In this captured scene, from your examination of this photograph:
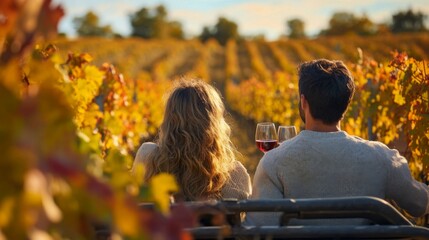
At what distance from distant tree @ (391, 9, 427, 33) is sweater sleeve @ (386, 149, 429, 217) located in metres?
90.7

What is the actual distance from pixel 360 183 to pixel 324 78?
A: 16.4 inches

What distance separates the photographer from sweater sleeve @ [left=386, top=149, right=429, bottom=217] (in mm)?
2936

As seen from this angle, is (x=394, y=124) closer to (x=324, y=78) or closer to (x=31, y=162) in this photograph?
(x=324, y=78)

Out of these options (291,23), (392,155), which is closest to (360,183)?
(392,155)

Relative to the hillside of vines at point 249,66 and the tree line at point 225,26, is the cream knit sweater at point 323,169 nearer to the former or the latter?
the hillside of vines at point 249,66

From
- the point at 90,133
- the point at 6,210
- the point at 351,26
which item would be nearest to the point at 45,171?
the point at 6,210

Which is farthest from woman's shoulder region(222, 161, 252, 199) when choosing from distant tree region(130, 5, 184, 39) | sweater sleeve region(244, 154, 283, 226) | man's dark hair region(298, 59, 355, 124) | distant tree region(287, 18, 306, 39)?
distant tree region(287, 18, 306, 39)

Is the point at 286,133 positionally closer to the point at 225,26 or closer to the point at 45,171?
the point at 45,171

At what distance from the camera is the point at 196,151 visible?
10.3ft

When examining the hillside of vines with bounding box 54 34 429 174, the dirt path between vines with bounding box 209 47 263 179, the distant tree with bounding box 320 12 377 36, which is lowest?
the dirt path between vines with bounding box 209 47 263 179

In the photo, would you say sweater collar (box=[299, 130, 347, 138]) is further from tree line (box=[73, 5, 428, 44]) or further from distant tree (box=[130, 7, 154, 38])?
distant tree (box=[130, 7, 154, 38])

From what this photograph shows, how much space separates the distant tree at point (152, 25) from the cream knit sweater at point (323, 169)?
101 meters

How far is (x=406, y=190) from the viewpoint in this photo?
9.65 ft

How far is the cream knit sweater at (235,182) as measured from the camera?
10.3ft
